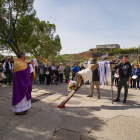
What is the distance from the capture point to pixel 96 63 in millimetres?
6395

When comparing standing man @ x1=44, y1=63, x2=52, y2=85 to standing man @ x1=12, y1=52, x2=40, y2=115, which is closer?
standing man @ x1=12, y1=52, x2=40, y2=115

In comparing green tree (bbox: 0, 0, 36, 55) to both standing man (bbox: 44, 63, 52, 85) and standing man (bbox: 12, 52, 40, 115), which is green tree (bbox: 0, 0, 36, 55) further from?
standing man (bbox: 12, 52, 40, 115)

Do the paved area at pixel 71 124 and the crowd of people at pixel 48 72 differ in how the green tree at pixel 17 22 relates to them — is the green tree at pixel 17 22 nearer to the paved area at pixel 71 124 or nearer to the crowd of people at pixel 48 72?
the crowd of people at pixel 48 72

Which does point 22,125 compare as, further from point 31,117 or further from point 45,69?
point 45,69

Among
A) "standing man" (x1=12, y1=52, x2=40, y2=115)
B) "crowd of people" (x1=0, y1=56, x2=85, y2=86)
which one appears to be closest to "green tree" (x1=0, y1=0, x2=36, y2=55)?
"crowd of people" (x1=0, y1=56, x2=85, y2=86)

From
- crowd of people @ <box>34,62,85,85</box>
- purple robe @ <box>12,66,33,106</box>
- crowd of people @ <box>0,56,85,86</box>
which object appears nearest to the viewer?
purple robe @ <box>12,66,33,106</box>

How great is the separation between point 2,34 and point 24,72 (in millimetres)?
8626

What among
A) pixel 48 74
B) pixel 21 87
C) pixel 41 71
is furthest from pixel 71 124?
pixel 41 71

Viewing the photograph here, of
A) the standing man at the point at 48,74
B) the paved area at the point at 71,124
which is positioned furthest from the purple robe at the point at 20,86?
the standing man at the point at 48,74

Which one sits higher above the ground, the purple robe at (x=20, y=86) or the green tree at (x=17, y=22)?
the green tree at (x=17, y=22)

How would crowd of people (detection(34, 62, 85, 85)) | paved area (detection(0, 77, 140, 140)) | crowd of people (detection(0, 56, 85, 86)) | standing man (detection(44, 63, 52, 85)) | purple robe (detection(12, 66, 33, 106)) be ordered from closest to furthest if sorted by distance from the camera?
paved area (detection(0, 77, 140, 140))
purple robe (detection(12, 66, 33, 106))
crowd of people (detection(0, 56, 85, 86))
standing man (detection(44, 63, 52, 85))
crowd of people (detection(34, 62, 85, 85))

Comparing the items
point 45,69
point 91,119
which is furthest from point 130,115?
point 45,69

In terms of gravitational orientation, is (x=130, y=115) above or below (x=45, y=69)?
below

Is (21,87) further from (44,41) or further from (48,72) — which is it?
(44,41)
